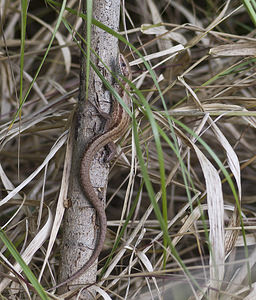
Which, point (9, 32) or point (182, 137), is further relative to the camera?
point (9, 32)

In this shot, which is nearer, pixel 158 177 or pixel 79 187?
pixel 79 187

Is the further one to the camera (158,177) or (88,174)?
(158,177)

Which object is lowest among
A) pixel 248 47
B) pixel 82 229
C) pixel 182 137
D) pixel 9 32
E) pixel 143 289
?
pixel 143 289

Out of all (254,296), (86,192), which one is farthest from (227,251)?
(86,192)

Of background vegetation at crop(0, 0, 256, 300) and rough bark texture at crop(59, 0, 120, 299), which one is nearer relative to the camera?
background vegetation at crop(0, 0, 256, 300)

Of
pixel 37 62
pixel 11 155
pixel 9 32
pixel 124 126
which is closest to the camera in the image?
pixel 124 126

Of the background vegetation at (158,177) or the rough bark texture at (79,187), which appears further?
the rough bark texture at (79,187)

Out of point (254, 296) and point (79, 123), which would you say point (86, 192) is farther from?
point (254, 296)

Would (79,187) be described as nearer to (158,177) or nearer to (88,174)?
(88,174)

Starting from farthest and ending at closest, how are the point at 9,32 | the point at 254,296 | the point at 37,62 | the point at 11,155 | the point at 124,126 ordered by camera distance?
1. the point at 37,62
2. the point at 9,32
3. the point at 11,155
4. the point at 124,126
5. the point at 254,296

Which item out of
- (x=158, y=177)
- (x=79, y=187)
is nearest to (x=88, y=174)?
(x=79, y=187)

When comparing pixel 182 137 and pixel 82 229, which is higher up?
pixel 182 137
